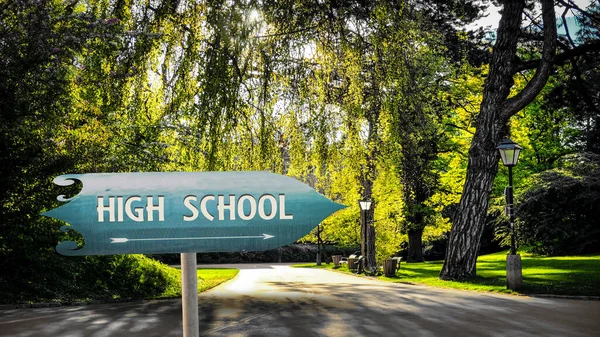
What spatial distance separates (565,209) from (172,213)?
33.9m

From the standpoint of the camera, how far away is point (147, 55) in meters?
9.93

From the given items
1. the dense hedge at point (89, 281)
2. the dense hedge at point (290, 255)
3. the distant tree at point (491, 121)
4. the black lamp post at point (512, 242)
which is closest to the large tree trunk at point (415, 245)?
the dense hedge at point (290, 255)

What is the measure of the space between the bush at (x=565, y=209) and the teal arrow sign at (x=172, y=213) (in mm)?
32308

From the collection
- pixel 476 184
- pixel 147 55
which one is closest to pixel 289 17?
pixel 147 55

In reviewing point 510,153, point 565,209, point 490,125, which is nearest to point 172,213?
point 510,153

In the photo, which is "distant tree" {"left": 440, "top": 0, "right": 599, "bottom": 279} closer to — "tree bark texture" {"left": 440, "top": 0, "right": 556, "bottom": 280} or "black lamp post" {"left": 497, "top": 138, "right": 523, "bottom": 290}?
"tree bark texture" {"left": 440, "top": 0, "right": 556, "bottom": 280}

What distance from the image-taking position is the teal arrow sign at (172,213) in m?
2.02

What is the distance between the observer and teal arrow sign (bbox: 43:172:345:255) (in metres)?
2.02

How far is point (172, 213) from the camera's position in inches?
79.5

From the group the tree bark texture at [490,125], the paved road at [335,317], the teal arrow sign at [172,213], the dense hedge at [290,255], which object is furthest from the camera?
the dense hedge at [290,255]

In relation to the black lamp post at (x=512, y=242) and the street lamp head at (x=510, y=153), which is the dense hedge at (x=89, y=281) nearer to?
the black lamp post at (x=512, y=242)

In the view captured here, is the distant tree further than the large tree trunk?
No

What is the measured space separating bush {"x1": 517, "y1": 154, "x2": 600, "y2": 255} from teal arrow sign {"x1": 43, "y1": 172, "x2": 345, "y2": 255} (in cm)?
3231

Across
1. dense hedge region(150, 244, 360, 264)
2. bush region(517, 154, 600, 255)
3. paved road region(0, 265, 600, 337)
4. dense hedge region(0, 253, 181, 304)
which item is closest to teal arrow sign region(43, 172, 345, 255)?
paved road region(0, 265, 600, 337)
